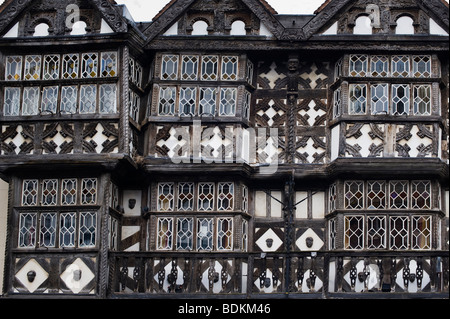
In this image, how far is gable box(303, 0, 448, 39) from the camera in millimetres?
26938

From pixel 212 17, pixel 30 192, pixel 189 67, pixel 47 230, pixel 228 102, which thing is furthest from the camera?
pixel 212 17

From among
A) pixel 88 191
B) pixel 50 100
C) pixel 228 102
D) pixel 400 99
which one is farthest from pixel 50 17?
pixel 400 99

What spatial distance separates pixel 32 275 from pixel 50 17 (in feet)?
17.5

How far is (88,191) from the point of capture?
26.3 m

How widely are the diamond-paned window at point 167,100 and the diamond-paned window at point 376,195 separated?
427 centimetres

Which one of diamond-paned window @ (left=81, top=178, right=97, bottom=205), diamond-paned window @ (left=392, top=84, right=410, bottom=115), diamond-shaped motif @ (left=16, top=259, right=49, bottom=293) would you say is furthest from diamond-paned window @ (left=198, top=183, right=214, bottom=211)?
diamond-paned window @ (left=392, top=84, right=410, bottom=115)

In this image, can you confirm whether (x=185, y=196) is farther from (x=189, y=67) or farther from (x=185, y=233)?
(x=189, y=67)

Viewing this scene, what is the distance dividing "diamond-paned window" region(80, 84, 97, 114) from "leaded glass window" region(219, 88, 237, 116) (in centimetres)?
256

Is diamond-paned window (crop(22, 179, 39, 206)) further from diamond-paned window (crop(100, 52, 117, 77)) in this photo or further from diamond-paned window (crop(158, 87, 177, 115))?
diamond-paned window (crop(158, 87, 177, 115))

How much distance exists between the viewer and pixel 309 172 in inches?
1053
